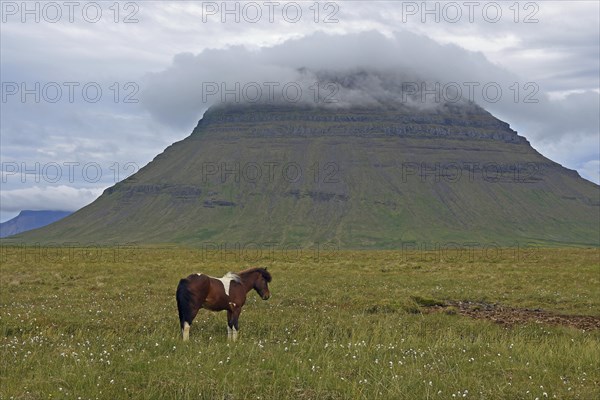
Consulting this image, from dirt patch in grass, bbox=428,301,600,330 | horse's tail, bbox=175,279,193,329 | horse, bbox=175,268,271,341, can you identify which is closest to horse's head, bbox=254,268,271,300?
horse, bbox=175,268,271,341

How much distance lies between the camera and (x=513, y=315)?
22.5 meters

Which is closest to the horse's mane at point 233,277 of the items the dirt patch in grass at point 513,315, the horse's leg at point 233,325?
the horse's leg at point 233,325

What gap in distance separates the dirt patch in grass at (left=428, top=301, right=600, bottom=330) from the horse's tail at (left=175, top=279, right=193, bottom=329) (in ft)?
39.9

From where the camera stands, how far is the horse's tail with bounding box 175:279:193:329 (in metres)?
15.2

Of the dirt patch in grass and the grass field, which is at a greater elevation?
the grass field

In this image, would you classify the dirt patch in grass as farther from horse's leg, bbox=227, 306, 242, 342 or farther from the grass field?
horse's leg, bbox=227, 306, 242, 342

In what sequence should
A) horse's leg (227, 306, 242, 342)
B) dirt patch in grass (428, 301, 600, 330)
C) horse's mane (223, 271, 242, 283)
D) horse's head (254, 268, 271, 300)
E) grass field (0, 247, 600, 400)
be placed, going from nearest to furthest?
grass field (0, 247, 600, 400) < horse's leg (227, 306, 242, 342) < horse's mane (223, 271, 242, 283) < horse's head (254, 268, 271, 300) < dirt patch in grass (428, 301, 600, 330)

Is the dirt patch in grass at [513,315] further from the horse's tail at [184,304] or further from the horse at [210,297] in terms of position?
the horse's tail at [184,304]

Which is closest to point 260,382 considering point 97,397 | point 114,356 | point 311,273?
point 97,397

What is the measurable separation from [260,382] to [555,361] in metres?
6.96

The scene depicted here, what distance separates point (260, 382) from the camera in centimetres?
1012

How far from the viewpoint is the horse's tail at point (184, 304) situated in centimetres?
1516

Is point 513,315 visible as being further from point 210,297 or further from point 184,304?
point 184,304

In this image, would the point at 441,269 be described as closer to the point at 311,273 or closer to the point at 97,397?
the point at 311,273
